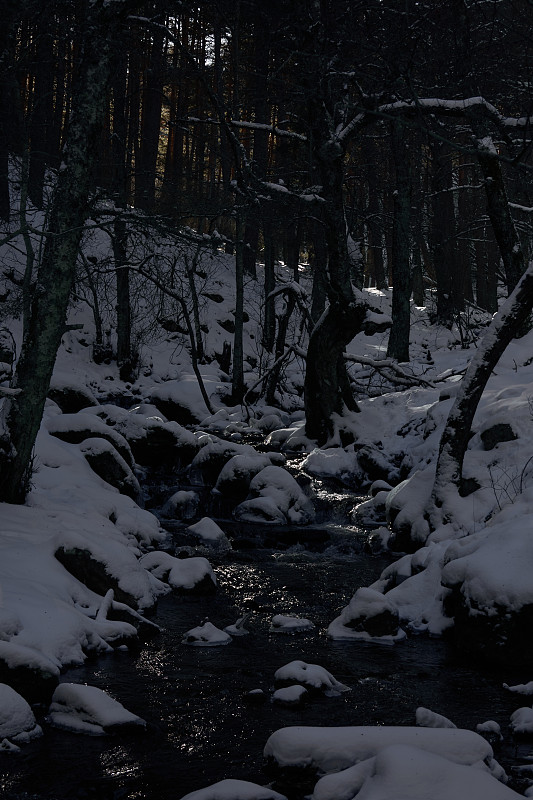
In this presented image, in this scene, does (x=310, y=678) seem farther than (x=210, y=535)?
No

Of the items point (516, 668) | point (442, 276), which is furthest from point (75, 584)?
point (442, 276)

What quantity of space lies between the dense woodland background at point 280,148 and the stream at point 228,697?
2.76 m

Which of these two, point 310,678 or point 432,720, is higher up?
point 432,720

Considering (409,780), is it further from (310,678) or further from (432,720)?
(310,678)

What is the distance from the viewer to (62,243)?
7.36 meters

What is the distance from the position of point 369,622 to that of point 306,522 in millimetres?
4784

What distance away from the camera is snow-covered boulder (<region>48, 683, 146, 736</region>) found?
4527 millimetres

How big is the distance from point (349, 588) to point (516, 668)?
251 cm

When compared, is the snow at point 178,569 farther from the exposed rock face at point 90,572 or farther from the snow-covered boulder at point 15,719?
the snow-covered boulder at point 15,719

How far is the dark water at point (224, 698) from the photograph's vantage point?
4.06m

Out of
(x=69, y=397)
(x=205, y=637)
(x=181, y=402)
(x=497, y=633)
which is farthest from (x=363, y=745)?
(x=181, y=402)

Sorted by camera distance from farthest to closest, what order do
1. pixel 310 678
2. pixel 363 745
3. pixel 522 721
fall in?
pixel 310 678 → pixel 522 721 → pixel 363 745

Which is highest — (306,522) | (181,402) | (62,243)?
(62,243)

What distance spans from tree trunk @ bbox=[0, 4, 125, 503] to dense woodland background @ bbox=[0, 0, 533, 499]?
0.05 ft
